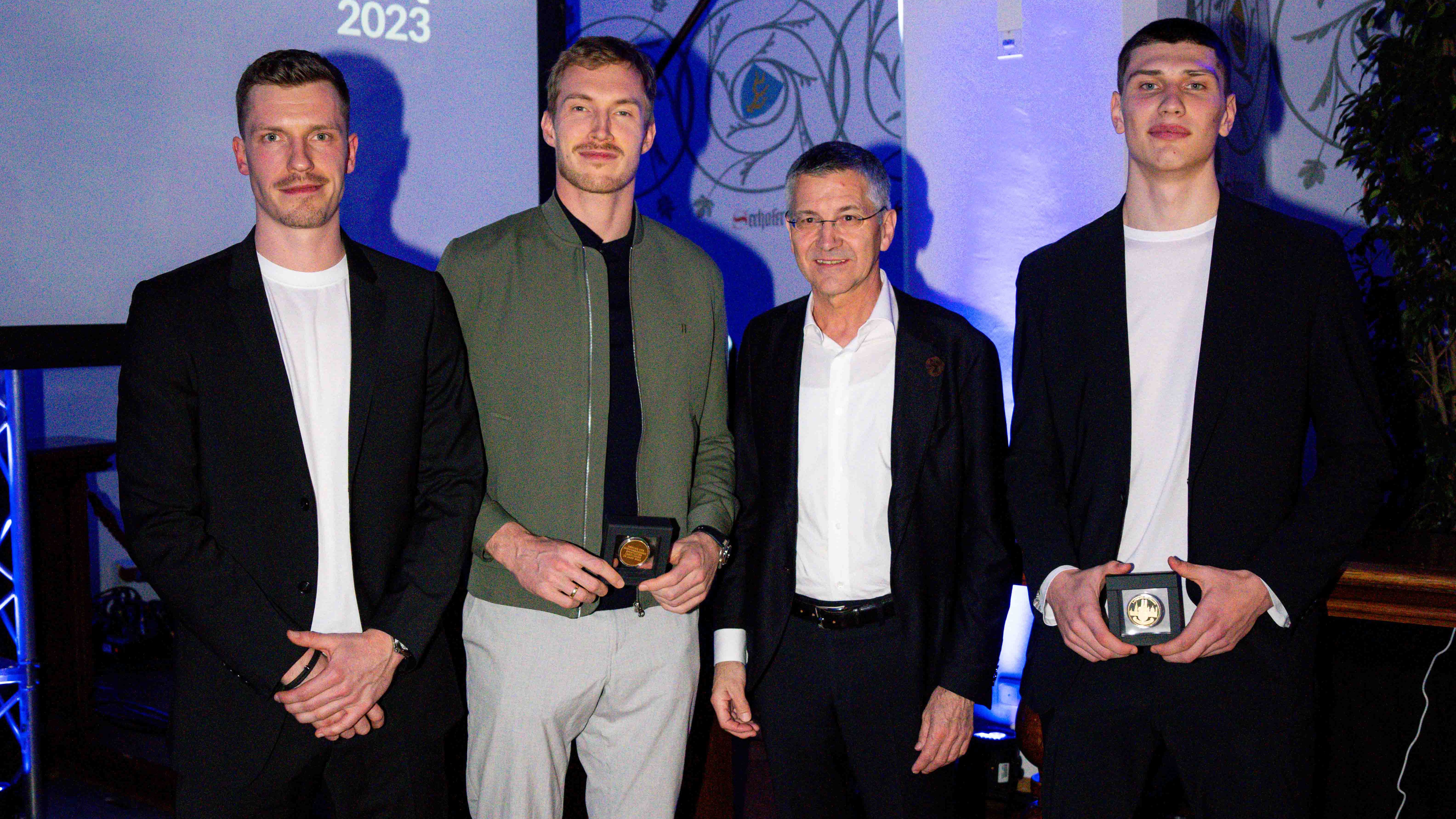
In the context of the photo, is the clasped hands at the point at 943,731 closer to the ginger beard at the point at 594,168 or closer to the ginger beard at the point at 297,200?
the ginger beard at the point at 594,168

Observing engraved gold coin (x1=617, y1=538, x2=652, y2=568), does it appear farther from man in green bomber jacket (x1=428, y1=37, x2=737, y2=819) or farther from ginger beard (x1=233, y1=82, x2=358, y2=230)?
ginger beard (x1=233, y1=82, x2=358, y2=230)

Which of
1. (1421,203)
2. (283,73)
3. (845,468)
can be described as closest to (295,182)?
(283,73)

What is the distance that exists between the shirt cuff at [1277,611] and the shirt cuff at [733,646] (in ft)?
2.96

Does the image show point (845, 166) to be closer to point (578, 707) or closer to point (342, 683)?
point (578, 707)

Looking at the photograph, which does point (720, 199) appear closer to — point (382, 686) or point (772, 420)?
point (772, 420)

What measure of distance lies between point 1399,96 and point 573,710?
2.90m

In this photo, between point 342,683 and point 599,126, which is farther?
point 599,126

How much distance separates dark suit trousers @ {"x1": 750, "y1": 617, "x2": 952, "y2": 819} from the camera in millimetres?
1961

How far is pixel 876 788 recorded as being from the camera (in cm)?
197

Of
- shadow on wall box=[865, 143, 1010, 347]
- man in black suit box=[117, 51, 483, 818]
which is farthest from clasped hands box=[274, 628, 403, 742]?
shadow on wall box=[865, 143, 1010, 347]

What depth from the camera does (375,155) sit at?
9.44 feet

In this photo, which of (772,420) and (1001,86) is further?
(1001,86)

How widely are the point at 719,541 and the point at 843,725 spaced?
0.40 m

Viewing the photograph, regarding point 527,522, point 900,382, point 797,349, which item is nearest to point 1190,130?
point 900,382
